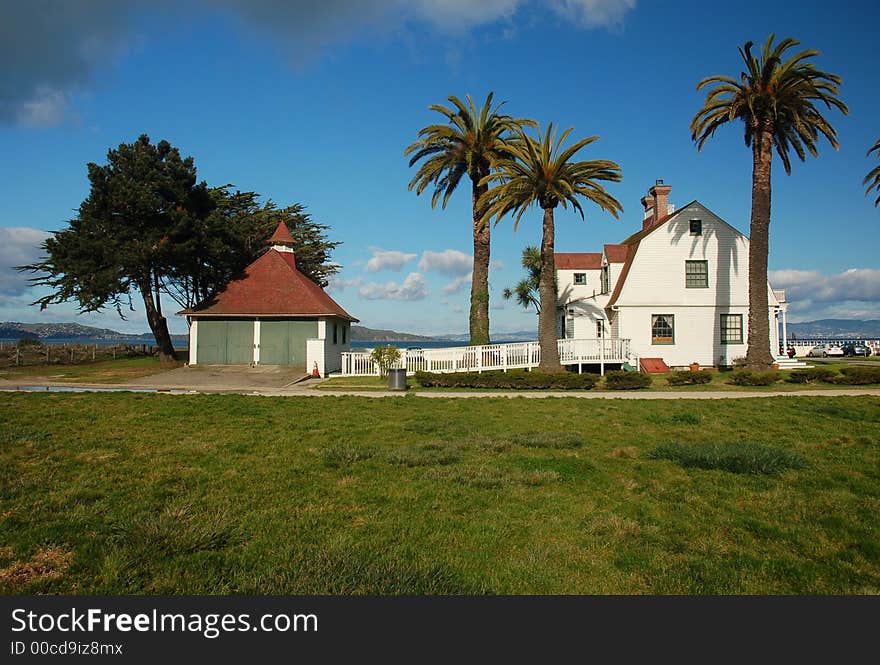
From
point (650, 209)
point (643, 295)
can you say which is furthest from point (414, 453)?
point (650, 209)

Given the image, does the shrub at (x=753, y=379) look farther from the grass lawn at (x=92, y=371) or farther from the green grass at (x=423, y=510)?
the grass lawn at (x=92, y=371)

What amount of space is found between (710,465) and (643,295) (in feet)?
78.6

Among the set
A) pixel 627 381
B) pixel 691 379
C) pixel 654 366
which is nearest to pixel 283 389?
pixel 627 381

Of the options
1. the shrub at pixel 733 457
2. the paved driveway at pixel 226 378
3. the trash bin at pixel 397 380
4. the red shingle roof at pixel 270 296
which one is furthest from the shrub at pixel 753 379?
the red shingle roof at pixel 270 296

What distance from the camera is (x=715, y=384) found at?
2178 cm

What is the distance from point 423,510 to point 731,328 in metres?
29.3

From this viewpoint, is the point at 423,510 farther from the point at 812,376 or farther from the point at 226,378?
the point at 226,378

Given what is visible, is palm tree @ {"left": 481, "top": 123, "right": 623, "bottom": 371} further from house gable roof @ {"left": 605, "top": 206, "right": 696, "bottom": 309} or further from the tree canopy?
the tree canopy

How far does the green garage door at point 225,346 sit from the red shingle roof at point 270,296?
96cm

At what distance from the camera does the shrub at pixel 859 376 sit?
19.5m

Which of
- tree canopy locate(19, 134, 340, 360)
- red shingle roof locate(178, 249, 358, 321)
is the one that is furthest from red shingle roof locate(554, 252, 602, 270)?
tree canopy locate(19, 134, 340, 360)

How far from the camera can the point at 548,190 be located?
2444 centimetres

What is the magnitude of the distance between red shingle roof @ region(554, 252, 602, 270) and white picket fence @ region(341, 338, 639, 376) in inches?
358

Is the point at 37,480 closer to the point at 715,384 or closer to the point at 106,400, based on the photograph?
the point at 106,400
